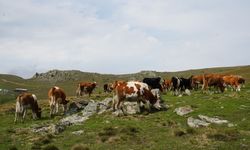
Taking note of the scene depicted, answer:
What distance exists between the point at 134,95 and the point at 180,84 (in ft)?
55.0

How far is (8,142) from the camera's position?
2950 cm

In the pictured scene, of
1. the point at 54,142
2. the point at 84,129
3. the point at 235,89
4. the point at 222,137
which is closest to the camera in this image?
the point at 222,137

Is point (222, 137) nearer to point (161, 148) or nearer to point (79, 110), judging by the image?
point (161, 148)

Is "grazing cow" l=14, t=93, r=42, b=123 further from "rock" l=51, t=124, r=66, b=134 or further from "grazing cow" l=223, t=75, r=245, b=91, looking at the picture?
"grazing cow" l=223, t=75, r=245, b=91

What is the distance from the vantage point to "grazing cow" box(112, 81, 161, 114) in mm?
37531

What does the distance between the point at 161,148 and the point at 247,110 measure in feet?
37.7

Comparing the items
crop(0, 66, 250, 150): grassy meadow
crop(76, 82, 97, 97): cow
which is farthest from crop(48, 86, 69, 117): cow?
crop(76, 82, 97, 97): cow

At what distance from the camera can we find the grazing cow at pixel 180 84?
52750 millimetres

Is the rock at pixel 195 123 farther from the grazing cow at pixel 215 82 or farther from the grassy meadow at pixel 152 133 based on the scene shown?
the grazing cow at pixel 215 82

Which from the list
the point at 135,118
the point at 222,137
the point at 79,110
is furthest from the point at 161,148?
the point at 79,110

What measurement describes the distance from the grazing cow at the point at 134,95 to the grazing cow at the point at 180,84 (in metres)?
13.6

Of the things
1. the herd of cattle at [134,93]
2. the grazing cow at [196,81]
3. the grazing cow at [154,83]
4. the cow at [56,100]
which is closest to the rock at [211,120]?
the herd of cattle at [134,93]

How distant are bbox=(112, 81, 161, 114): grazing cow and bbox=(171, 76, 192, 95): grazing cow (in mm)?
13600

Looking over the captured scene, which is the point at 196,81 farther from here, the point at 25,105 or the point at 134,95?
the point at 25,105
